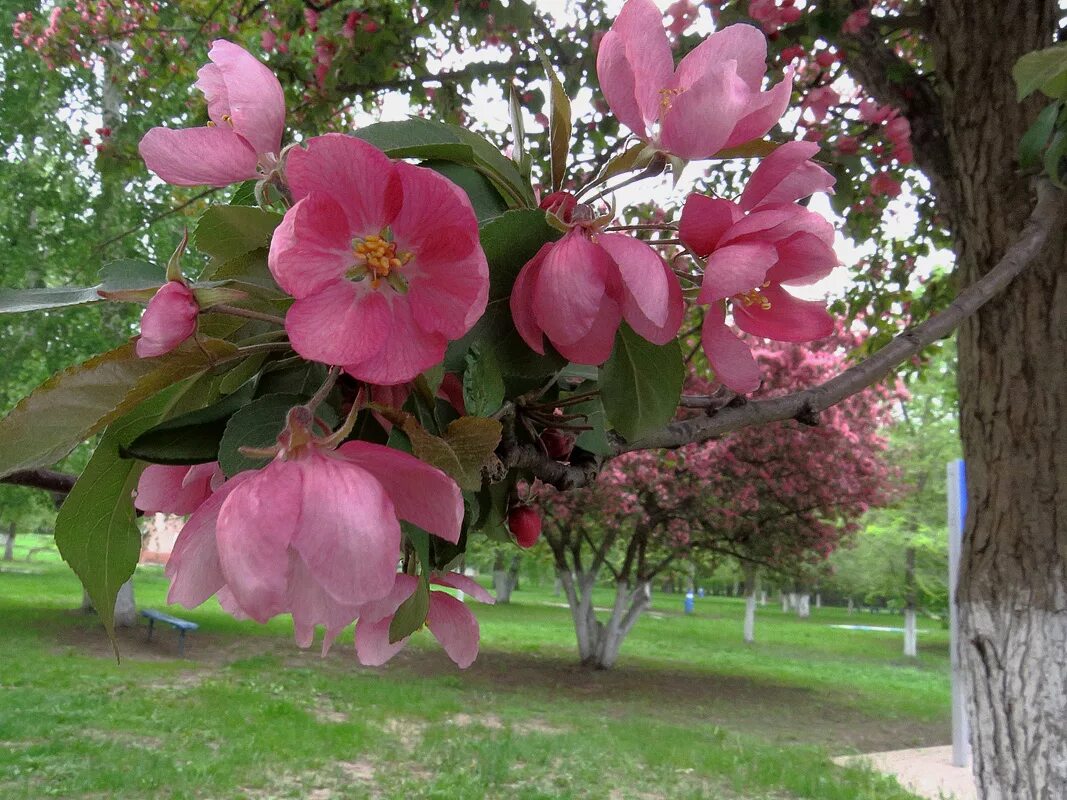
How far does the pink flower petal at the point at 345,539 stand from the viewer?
0.41 meters

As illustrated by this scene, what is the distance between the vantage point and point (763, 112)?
0.57 meters

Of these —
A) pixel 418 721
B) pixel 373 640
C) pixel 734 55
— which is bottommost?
pixel 418 721

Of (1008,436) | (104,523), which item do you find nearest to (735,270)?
(104,523)

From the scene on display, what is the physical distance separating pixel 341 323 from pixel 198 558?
161 mm

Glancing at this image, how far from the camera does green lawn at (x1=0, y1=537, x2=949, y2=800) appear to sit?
18.5 feet

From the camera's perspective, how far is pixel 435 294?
46 cm

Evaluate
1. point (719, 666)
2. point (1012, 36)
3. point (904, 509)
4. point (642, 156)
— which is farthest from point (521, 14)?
point (904, 509)

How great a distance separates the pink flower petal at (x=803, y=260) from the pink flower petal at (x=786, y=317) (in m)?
0.02

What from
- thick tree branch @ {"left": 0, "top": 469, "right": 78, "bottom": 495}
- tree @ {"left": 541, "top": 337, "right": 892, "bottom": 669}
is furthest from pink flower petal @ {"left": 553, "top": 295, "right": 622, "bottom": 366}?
tree @ {"left": 541, "top": 337, "right": 892, "bottom": 669}

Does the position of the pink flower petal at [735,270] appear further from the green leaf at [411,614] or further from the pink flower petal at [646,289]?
the green leaf at [411,614]

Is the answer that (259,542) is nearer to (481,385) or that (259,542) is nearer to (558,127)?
(481,385)

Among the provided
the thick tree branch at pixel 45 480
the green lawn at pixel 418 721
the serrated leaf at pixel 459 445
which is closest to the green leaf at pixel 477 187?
the serrated leaf at pixel 459 445

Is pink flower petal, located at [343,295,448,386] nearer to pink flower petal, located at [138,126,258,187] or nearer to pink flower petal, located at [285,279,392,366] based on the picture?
pink flower petal, located at [285,279,392,366]

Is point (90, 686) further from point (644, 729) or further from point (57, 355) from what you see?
point (644, 729)
